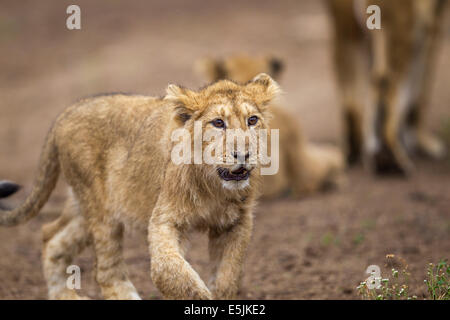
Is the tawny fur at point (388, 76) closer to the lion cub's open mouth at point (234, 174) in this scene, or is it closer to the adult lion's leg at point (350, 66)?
the adult lion's leg at point (350, 66)

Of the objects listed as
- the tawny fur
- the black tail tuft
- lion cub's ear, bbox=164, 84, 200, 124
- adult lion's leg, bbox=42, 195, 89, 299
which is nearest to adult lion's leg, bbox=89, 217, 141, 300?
adult lion's leg, bbox=42, 195, 89, 299

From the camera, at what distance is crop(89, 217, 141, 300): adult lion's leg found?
523 centimetres

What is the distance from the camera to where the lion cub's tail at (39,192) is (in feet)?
18.6

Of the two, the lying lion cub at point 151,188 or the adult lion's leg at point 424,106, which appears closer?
the lying lion cub at point 151,188

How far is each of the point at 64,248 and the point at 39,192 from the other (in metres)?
0.47

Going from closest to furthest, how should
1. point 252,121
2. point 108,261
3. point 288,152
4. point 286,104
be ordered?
point 252,121
point 108,261
point 288,152
point 286,104

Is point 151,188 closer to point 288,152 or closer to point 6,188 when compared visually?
point 6,188

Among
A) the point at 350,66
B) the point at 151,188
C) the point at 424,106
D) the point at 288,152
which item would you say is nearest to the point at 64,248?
the point at 151,188

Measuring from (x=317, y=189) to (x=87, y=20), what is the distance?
1185cm

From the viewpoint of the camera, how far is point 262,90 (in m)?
4.77

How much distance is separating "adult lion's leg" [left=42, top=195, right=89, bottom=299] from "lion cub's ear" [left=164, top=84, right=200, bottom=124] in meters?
1.45

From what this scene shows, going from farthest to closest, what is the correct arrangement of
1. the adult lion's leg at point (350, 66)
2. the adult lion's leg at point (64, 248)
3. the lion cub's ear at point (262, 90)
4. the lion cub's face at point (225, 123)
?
1. the adult lion's leg at point (350, 66)
2. the adult lion's leg at point (64, 248)
3. the lion cub's ear at point (262, 90)
4. the lion cub's face at point (225, 123)

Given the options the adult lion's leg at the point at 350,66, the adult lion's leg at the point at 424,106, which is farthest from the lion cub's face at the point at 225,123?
the adult lion's leg at the point at 424,106

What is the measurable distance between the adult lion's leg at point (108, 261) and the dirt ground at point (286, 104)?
0.44 m
